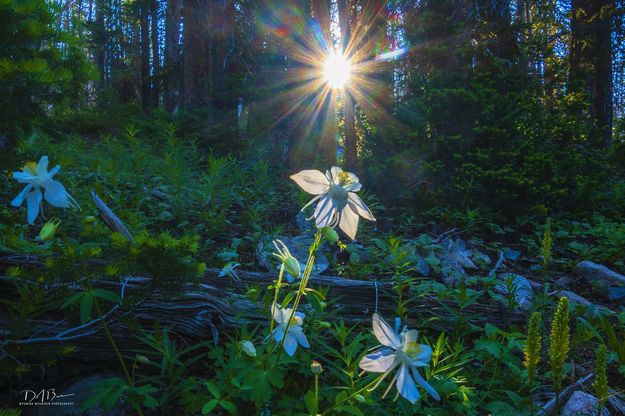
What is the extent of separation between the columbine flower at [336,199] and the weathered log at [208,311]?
2.32 feet

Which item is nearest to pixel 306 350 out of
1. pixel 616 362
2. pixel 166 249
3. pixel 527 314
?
pixel 166 249

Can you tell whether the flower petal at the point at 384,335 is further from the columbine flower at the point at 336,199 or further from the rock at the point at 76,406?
the rock at the point at 76,406

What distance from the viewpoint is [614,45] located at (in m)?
8.95

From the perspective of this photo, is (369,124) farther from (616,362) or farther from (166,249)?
(166,249)

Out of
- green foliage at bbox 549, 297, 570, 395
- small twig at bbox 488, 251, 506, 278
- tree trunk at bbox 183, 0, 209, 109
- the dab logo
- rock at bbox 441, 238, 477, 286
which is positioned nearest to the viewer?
green foliage at bbox 549, 297, 570, 395

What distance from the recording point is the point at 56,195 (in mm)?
1252

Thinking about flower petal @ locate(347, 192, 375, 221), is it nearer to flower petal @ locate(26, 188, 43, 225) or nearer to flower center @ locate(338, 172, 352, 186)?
flower center @ locate(338, 172, 352, 186)

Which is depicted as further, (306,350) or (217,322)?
(217,322)

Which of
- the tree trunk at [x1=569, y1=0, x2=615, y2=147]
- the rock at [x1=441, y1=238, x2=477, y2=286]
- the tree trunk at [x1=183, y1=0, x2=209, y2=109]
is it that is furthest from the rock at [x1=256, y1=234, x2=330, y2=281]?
the tree trunk at [x1=569, y1=0, x2=615, y2=147]

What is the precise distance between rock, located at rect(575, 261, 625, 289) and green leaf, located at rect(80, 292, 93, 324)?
12.7ft

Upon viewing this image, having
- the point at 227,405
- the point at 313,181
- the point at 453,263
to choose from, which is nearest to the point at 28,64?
the point at 313,181

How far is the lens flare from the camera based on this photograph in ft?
21.5

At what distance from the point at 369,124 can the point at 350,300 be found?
4257 millimetres

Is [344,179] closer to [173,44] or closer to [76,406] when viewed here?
[76,406]
